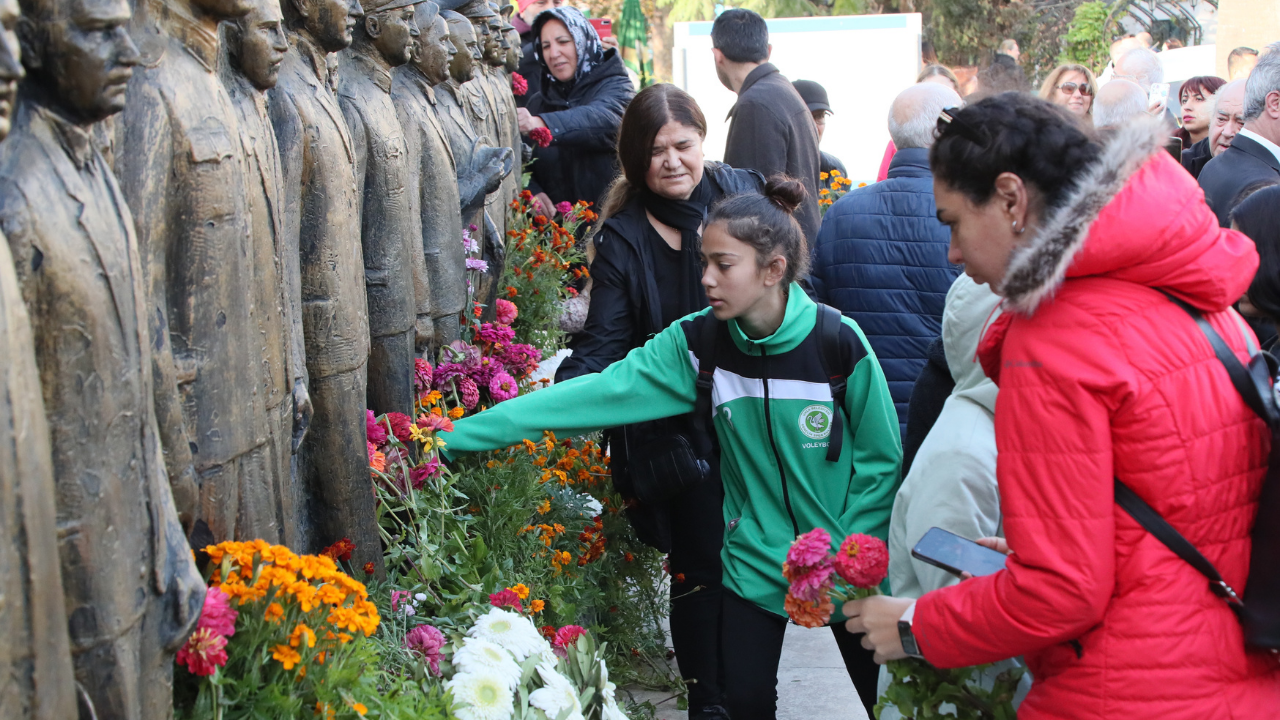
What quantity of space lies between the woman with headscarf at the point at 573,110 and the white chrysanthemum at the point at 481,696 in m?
5.28

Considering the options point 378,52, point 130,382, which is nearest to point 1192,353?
point 130,382

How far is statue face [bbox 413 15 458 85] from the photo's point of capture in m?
4.36

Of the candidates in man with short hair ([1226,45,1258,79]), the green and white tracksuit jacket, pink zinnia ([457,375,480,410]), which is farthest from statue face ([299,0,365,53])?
man with short hair ([1226,45,1258,79])

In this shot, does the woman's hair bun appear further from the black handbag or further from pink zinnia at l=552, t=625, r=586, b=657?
the black handbag

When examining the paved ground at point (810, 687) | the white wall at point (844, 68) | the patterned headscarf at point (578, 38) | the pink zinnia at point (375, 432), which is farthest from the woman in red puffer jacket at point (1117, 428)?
the white wall at point (844, 68)

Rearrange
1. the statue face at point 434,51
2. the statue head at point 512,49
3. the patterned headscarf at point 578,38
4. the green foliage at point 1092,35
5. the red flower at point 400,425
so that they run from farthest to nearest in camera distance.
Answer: the green foliage at point 1092,35 < the patterned headscarf at point 578,38 < the statue head at point 512,49 < the statue face at point 434,51 < the red flower at point 400,425

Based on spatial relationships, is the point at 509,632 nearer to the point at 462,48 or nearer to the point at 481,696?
the point at 481,696

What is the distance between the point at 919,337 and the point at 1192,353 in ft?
6.69

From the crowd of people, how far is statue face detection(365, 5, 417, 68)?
79 cm

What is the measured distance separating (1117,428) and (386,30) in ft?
9.50

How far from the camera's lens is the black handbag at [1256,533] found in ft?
5.19

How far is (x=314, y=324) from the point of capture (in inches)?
118

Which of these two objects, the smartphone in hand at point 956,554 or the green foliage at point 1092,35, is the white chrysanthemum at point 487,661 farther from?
the green foliage at point 1092,35

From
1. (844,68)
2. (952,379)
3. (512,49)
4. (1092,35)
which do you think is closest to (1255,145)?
(952,379)
